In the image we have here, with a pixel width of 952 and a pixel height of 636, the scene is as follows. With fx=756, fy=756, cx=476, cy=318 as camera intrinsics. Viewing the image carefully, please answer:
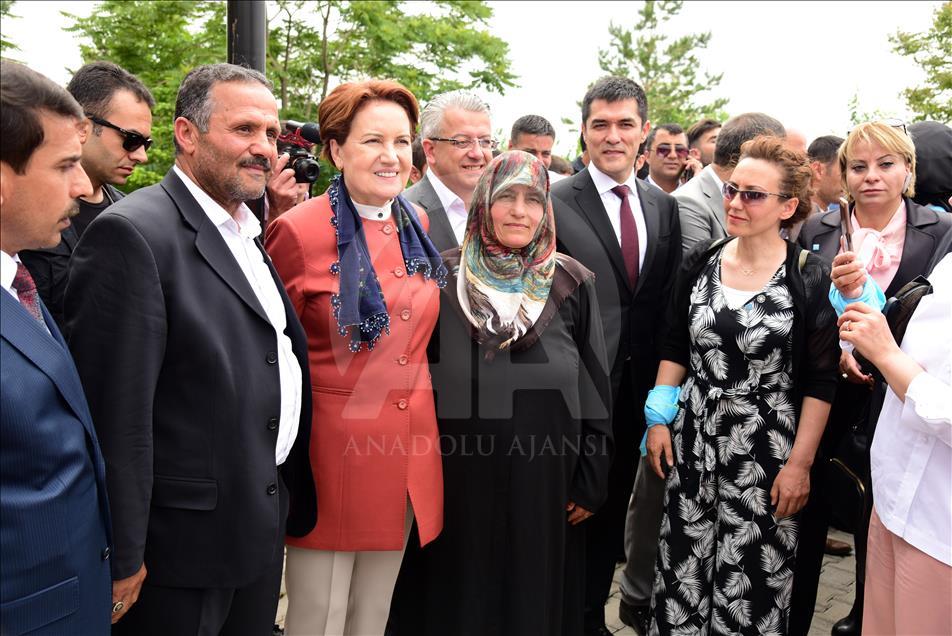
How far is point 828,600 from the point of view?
175 inches

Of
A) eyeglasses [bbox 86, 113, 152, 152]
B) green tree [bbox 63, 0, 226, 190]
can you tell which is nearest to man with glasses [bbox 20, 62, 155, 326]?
eyeglasses [bbox 86, 113, 152, 152]

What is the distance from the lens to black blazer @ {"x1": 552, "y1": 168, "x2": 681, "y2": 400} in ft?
12.1

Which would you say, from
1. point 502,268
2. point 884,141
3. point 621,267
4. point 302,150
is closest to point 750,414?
point 621,267

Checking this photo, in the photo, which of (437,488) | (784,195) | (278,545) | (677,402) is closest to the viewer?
(278,545)

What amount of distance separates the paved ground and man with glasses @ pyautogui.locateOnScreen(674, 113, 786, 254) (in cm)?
204

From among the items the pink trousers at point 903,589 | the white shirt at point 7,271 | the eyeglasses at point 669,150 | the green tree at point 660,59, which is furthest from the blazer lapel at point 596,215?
the green tree at point 660,59

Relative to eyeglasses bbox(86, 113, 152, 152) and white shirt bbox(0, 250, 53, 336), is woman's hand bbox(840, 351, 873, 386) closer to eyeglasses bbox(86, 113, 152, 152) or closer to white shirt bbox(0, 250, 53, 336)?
white shirt bbox(0, 250, 53, 336)

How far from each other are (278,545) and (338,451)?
0.40 m

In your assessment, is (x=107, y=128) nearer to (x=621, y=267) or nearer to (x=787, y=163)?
(x=621, y=267)

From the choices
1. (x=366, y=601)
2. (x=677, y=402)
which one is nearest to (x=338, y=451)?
(x=366, y=601)

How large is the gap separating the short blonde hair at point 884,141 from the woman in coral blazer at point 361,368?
2.27 m

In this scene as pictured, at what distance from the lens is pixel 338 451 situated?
8.66 feet

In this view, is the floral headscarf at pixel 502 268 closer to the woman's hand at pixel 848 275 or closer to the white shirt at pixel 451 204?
the white shirt at pixel 451 204

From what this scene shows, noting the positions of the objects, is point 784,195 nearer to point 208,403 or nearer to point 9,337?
point 208,403
